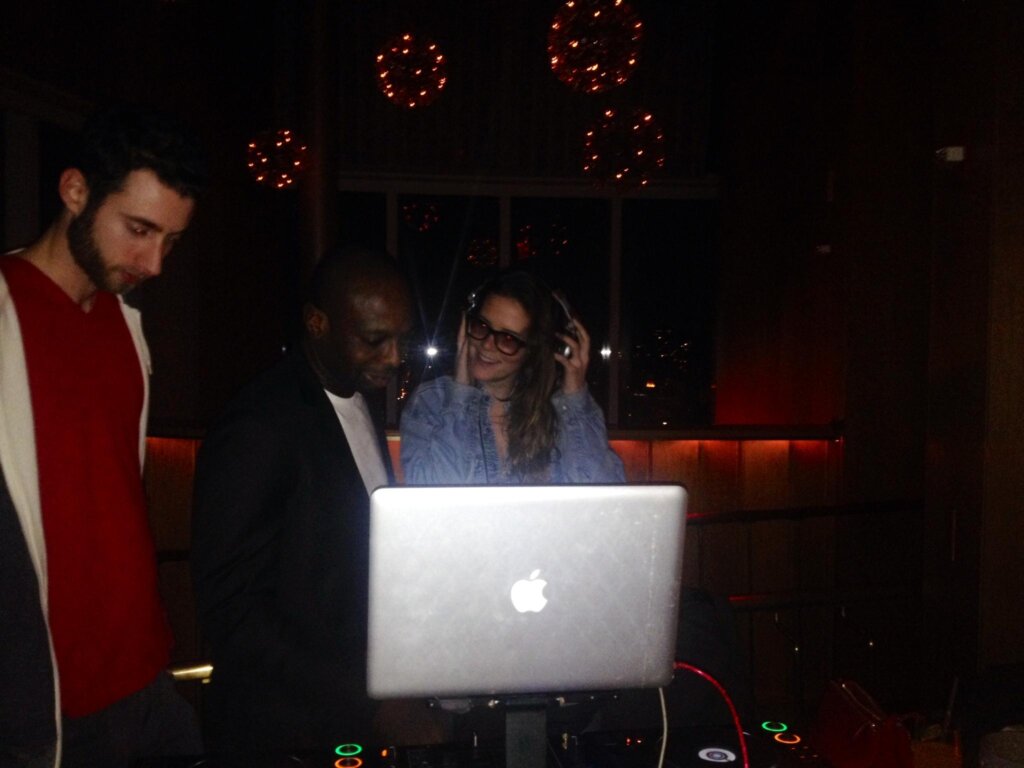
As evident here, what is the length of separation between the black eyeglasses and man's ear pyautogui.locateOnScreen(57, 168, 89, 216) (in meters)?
1.20

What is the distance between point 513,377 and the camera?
8.86ft

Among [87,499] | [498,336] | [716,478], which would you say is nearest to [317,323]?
[87,499]

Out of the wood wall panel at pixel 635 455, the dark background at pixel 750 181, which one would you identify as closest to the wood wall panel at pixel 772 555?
the dark background at pixel 750 181

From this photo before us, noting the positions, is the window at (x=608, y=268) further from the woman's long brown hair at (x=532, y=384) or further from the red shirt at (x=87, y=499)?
the red shirt at (x=87, y=499)

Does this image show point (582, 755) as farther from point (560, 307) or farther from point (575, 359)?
point (560, 307)

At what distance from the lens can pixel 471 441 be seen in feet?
8.57

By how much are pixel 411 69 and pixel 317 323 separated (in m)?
3.14

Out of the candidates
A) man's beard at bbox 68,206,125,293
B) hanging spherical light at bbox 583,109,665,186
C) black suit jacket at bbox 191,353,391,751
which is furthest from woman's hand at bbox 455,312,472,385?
hanging spherical light at bbox 583,109,665,186

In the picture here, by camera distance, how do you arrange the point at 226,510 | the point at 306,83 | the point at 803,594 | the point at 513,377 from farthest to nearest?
the point at 306,83 → the point at 803,594 → the point at 513,377 → the point at 226,510

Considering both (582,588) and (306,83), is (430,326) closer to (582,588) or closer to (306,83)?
(306,83)

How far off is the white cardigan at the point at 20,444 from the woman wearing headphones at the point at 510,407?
1177 millimetres

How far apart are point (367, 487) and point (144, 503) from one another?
1.52 feet

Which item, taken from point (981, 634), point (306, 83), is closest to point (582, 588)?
point (981, 634)

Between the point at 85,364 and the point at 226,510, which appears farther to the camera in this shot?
the point at 85,364
